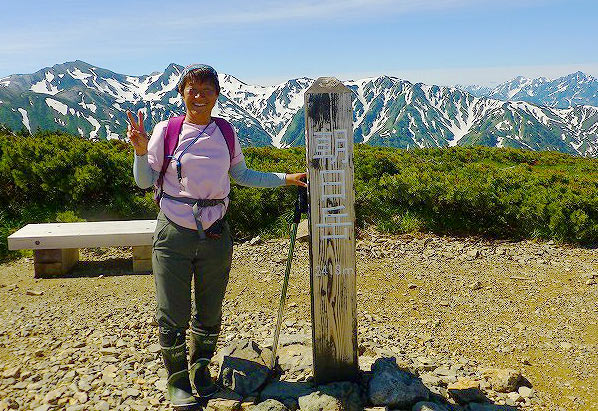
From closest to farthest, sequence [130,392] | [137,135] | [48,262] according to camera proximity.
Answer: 1. [137,135]
2. [130,392]
3. [48,262]

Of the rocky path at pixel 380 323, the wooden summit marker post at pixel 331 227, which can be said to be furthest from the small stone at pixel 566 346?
the wooden summit marker post at pixel 331 227

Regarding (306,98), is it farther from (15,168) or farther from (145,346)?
(15,168)

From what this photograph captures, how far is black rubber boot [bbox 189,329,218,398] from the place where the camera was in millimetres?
3904

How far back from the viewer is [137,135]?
10.9ft

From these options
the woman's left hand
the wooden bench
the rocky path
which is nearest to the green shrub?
the rocky path

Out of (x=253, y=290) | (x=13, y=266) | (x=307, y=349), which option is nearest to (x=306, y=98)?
(x=307, y=349)

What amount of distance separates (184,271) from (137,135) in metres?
1.06

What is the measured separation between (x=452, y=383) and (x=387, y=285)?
2.78 m

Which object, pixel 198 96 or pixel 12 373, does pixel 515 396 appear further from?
pixel 12 373

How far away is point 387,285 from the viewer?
723cm

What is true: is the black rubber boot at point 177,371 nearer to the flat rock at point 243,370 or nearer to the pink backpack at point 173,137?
the flat rock at point 243,370

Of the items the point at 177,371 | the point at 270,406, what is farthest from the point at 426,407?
the point at 177,371

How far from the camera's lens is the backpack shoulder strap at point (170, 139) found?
3498 millimetres

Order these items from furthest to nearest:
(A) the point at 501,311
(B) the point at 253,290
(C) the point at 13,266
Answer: (C) the point at 13,266, (B) the point at 253,290, (A) the point at 501,311
